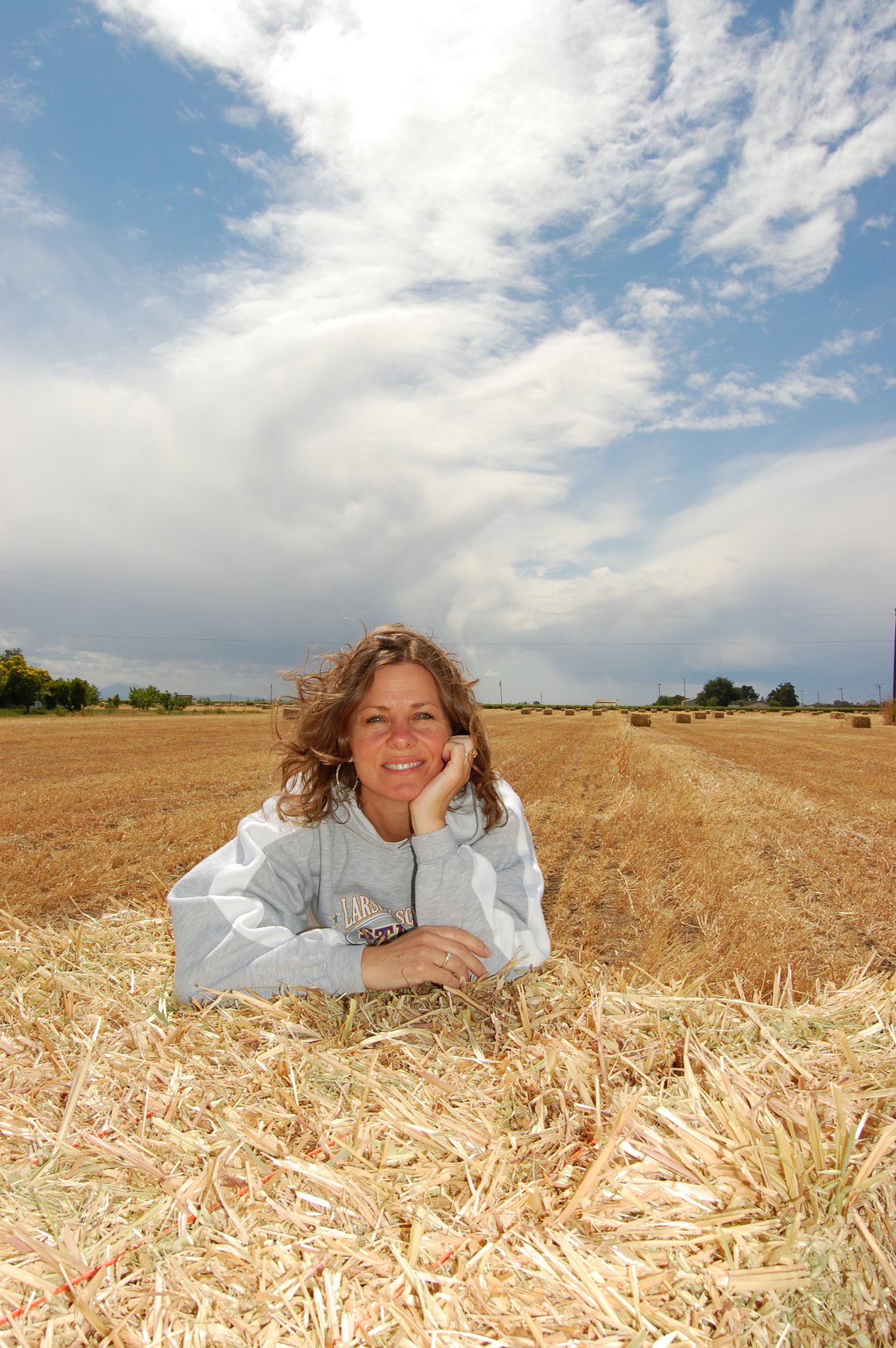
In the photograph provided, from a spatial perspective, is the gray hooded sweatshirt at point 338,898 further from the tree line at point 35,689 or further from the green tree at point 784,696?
the green tree at point 784,696

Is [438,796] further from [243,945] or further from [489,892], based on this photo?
[243,945]

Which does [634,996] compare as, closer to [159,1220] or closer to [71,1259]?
[159,1220]

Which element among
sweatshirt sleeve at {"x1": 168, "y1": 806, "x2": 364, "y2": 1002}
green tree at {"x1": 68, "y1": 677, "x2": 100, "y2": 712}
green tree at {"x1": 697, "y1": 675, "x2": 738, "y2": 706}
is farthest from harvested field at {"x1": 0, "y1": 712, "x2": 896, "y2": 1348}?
green tree at {"x1": 697, "y1": 675, "x2": 738, "y2": 706}

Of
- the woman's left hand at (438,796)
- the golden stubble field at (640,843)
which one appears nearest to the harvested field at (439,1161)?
the woman's left hand at (438,796)

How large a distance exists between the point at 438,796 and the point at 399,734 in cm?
33

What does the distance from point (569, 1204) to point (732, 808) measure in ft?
32.2

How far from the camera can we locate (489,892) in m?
2.87

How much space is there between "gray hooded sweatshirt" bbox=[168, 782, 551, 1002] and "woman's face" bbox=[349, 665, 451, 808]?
0.80 ft

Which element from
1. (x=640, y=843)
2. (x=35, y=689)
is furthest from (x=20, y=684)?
(x=640, y=843)

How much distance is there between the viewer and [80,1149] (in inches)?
74.9

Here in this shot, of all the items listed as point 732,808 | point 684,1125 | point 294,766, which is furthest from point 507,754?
point 684,1125

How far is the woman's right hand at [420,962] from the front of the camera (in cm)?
262

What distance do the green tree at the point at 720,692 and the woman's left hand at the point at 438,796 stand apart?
120m

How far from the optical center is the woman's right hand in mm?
2623
